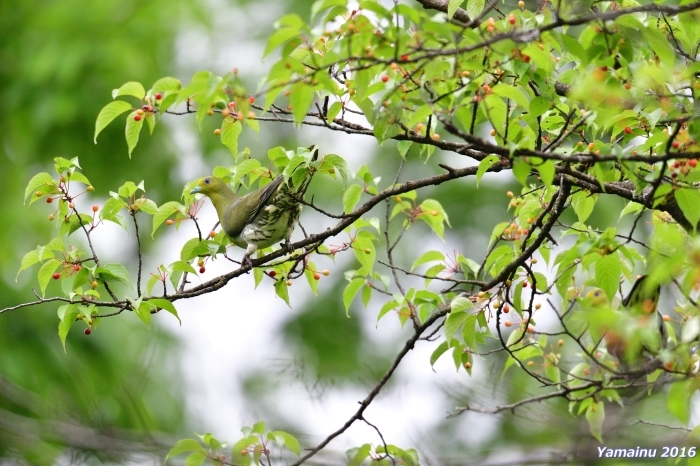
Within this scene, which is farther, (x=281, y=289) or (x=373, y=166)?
(x=373, y=166)

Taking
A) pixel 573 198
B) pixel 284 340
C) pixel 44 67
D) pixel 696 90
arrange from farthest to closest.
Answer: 1. pixel 284 340
2. pixel 44 67
3. pixel 573 198
4. pixel 696 90

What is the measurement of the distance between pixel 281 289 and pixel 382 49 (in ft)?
5.92

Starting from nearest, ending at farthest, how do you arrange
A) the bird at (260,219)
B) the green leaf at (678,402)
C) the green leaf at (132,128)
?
1. the green leaf at (678,402)
2. the green leaf at (132,128)
3. the bird at (260,219)

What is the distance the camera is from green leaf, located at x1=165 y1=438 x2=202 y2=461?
3285mm

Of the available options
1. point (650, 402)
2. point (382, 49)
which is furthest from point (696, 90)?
point (650, 402)

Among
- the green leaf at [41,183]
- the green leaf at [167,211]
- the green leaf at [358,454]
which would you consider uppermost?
the green leaf at [167,211]

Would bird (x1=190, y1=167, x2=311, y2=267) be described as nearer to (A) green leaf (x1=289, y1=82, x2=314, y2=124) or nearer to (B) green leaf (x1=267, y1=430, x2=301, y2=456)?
(B) green leaf (x1=267, y1=430, x2=301, y2=456)

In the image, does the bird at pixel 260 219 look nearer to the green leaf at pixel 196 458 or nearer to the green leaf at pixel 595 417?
the green leaf at pixel 196 458

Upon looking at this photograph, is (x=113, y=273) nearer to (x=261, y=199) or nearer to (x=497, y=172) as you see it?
(x=261, y=199)

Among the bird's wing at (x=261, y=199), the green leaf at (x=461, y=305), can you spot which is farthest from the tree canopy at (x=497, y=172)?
the bird's wing at (x=261, y=199)

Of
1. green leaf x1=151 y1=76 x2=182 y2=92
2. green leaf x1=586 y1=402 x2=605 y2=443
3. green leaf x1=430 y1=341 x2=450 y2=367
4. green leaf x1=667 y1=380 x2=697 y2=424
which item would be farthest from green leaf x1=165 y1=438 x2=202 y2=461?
green leaf x1=667 y1=380 x2=697 y2=424

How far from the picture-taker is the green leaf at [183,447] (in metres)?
3.29

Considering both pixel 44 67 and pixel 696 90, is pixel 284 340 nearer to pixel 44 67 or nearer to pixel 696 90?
pixel 44 67

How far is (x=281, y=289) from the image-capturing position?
400 cm
